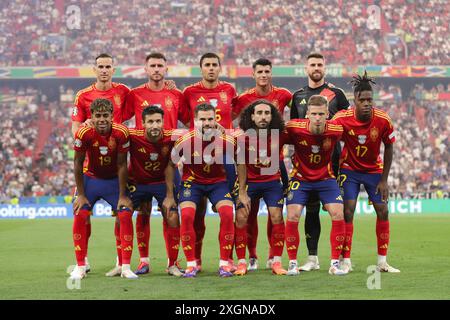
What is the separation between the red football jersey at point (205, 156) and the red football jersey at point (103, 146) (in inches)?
24.4

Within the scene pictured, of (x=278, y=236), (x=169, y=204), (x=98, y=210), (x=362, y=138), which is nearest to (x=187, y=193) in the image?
(x=169, y=204)

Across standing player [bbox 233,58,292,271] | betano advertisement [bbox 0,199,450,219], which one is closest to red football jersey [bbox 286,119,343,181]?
standing player [bbox 233,58,292,271]

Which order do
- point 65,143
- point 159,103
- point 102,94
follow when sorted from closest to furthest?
point 159,103, point 102,94, point 65,143

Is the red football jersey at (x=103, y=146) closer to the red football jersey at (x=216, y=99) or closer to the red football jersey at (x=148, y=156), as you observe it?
the red football jersey at (x=148, y=156)

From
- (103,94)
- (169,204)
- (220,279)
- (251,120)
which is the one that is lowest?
(220,279)

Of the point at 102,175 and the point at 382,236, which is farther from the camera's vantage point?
the point at 382,236

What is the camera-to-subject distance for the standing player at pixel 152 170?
8852 millimetres

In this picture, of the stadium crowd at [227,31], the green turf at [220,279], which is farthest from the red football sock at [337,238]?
the stadium crowd at [227,31]

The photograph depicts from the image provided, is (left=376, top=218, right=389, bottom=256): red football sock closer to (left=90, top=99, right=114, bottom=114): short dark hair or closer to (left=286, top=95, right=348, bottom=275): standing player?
(left=286, top=95, right=348, bottom=275): standing player

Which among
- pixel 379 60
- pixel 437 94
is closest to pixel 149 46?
pixel 379 60

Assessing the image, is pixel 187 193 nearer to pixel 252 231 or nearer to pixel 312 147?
pixel 252 231

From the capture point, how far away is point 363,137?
29.8ft

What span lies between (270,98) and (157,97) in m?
1.39
